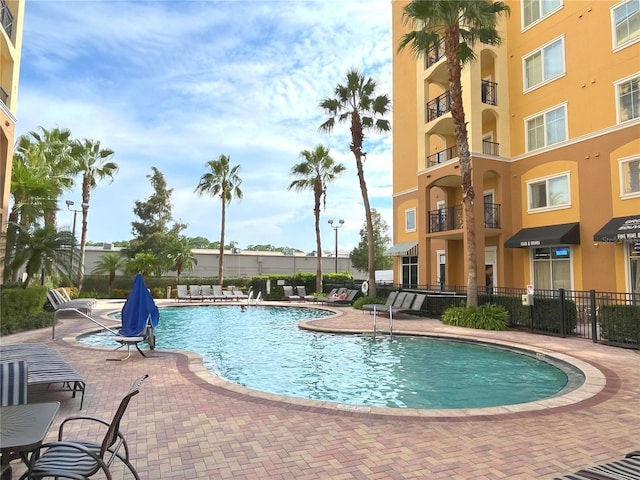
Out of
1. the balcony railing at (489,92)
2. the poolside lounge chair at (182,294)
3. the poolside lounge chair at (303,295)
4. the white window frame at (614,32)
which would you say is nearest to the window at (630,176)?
the white window frame at (614,32)

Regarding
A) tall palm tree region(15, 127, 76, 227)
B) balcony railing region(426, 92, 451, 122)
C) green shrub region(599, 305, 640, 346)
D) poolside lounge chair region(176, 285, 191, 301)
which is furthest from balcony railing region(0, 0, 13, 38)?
green shrub region(599, 305, 640, 346)

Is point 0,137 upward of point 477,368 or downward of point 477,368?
upward

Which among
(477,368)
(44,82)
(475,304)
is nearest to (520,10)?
(475,304)

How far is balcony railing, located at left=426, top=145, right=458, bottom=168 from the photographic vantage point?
77.4 feet

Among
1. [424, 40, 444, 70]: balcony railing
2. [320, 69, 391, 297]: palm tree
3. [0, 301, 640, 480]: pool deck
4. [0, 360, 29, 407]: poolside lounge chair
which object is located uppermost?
[424, 40, 444, 70]: balcony railing

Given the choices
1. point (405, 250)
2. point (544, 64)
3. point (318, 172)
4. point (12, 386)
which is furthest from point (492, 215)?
point (12, 386)

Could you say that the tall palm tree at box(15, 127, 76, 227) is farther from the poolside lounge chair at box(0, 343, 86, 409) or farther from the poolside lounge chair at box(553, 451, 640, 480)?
the poolside lounge chair at box(553, 451, 640, 480)

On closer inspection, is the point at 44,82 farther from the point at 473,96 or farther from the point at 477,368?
the point at 473,96

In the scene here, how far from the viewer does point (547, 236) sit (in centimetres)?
1836

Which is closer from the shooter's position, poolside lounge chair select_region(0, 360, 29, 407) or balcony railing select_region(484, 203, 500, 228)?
poolside lounge chair select_region(0, 360, 29, 407)

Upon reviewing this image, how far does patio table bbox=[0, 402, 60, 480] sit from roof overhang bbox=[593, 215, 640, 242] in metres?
17.5

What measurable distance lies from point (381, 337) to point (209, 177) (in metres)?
24.0

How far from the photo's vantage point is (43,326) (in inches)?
539

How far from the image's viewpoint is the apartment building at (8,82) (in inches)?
640
